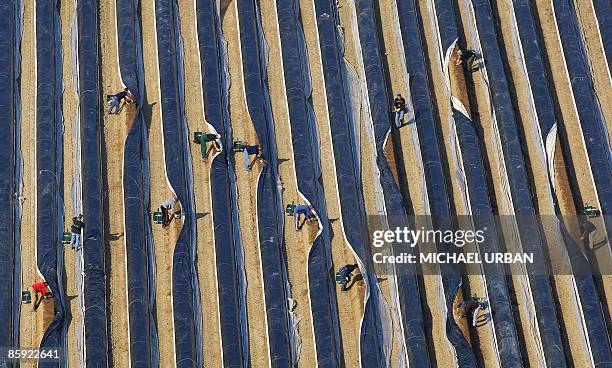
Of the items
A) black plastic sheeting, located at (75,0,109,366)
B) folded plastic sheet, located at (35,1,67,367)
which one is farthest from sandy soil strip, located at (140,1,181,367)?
folded plastic sheet, located at (35,1,67,367)

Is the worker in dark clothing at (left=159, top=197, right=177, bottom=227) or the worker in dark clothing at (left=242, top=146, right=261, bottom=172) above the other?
the worker in dark clothing at (left=242, top=146, right=261, bottom=172)

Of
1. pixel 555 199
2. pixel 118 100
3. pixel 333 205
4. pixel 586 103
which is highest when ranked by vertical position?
pixel 118 100

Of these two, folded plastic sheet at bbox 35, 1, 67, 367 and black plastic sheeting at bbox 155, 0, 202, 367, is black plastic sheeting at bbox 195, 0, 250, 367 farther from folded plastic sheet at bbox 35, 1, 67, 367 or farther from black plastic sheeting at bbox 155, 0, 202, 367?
folded plastic sheet at bbox 35, 1, 67, 367

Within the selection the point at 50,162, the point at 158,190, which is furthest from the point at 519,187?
the point at 50,162

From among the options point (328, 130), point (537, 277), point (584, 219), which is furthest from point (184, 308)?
point (584, 219)

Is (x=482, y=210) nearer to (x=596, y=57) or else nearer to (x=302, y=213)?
(x=302, y=213)
